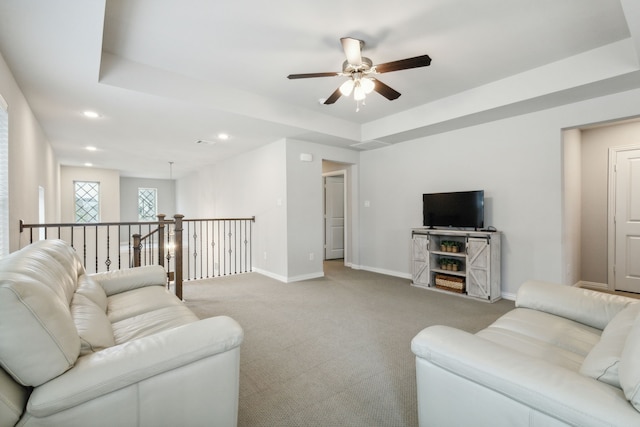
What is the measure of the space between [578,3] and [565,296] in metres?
2.12

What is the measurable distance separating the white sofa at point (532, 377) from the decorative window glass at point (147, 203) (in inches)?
431

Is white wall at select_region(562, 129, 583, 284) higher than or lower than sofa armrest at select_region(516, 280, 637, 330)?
higher

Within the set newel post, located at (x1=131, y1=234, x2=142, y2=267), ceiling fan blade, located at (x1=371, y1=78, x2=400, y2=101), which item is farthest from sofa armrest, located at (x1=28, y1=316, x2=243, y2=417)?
newel post, located at (x1=131, y1=234, x2=142, y2=267)

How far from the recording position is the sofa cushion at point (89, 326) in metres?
1.23

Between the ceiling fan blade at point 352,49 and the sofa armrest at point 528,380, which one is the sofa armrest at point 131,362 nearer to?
the sofa armrest at point 528,380

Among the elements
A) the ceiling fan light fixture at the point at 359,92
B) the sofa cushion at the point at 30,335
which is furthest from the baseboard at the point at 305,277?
the sofa cushion at the point at 30,335

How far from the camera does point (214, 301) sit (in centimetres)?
371

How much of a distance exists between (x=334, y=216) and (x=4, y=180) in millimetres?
5663

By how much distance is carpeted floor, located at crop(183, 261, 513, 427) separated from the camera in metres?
1.72

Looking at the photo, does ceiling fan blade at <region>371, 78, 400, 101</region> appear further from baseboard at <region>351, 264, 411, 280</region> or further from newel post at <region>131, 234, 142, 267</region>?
newel post at <region>131, 234, 142, 267</region>

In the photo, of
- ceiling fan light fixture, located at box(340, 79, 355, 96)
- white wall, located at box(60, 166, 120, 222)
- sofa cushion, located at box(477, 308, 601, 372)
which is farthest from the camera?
white wall, located at box(60, 166, 120, 222)

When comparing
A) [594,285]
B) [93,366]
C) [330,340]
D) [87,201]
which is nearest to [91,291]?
[93,366]

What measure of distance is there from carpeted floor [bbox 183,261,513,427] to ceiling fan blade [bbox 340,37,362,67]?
7.91 ft

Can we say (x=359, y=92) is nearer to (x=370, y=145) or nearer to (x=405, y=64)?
(x=405, y=64)
